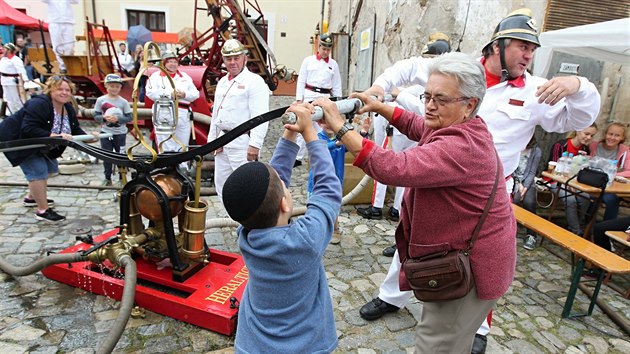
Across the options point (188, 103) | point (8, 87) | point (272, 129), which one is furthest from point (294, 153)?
point (8, 87)

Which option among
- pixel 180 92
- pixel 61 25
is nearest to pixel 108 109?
pixel 180 92

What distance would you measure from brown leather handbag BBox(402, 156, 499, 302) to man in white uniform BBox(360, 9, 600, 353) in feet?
3.24

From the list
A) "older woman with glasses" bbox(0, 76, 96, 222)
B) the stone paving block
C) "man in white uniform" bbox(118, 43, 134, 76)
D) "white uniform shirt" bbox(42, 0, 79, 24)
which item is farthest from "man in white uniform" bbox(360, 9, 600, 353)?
"man in white uniform" bbox(118, 43, 134, 76)

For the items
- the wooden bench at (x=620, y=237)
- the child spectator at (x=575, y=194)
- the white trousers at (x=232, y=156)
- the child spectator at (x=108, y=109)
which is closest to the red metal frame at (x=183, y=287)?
the white trousers at (x=232, y=156)

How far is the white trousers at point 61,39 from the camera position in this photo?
11469 millimetres

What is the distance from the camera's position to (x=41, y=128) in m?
4.50

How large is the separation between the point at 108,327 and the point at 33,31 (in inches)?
868

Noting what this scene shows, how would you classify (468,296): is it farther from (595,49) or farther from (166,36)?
(166,36)

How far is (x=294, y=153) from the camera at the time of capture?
1.85 metres

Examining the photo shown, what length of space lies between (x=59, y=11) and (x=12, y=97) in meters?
2.88

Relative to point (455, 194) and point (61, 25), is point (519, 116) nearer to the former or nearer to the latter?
point (455, 194)

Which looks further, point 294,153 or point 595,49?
point 595,49

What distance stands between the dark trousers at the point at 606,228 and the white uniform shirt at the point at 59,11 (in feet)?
44.5

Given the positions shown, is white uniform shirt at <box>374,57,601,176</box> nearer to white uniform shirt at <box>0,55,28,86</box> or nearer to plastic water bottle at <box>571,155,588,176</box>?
plastic water bottle at <box>571,155,588,176</box>
